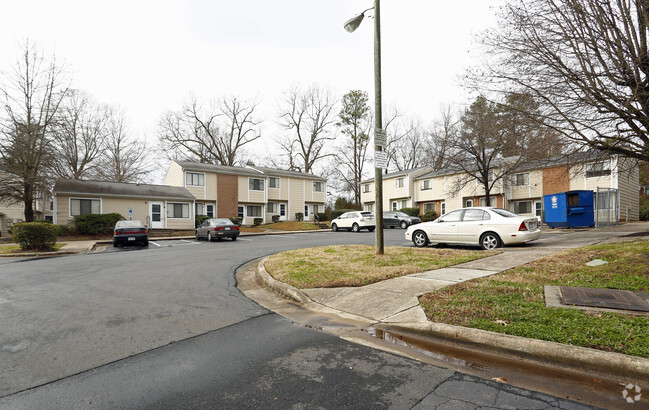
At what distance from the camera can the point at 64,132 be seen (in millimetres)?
24891

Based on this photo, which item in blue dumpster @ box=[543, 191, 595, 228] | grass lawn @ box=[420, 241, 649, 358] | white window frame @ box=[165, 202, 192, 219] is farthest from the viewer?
white window frame @ box=[165, 202, 192, 219]

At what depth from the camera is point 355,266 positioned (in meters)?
7.95

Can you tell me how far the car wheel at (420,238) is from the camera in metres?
12.8

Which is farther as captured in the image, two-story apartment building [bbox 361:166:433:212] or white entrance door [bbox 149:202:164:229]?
two-story apartment building [bbox 361:166:433:212]

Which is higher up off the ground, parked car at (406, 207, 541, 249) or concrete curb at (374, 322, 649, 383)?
parked car at (406, 207, 541, 249)

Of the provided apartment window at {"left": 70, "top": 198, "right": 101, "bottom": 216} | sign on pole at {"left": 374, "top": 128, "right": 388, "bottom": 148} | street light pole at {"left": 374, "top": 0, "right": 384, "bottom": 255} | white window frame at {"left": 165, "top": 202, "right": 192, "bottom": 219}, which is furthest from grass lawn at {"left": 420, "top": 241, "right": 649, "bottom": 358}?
apartment window at {"left": 70, "top": 198, "right": 101, "bottom": 216}

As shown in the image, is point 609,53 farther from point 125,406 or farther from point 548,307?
point 125,406

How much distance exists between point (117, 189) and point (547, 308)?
30.9m

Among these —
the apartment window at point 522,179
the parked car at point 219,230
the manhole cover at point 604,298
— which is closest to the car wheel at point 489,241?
the manhole cover at point 604,298

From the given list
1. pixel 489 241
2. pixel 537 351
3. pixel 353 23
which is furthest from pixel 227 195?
pixel 537 351

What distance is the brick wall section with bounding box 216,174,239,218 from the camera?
3416 centimetres

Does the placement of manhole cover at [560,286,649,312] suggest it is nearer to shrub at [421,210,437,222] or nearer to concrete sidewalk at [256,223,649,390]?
concrete sidewalk at [256,223,649,390]

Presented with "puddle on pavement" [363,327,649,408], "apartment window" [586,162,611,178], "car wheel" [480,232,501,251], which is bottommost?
"puddle on pavement" [363,327,649,408]

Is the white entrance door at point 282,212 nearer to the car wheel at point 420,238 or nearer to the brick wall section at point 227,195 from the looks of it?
the brick wall section at point 227,195
